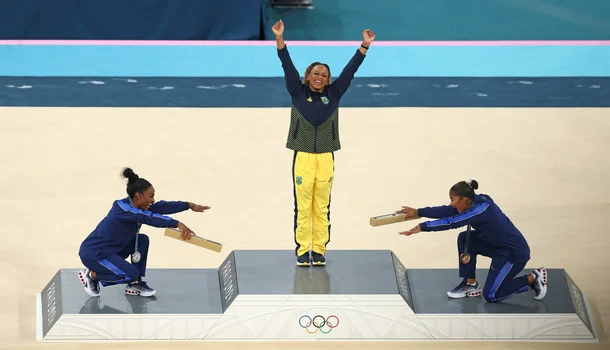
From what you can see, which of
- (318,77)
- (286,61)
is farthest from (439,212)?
(286,61)

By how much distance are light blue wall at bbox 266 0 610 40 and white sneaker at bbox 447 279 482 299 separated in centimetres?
682

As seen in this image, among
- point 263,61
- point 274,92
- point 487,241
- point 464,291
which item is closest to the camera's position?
point 487,241

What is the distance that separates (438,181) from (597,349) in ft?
11.9

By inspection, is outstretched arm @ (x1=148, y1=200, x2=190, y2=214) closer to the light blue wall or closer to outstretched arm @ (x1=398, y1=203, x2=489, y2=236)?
outstretched arm @ (x1=398, y1=203, x2=489, y2=236)

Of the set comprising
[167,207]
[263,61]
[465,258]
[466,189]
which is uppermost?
[263,61]

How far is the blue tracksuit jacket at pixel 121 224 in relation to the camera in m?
7.05

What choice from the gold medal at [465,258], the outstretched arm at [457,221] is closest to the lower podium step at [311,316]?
the gold medal at [465,258]

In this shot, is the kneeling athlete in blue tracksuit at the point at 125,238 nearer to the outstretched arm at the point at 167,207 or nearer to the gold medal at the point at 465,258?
the outstretched arm at the point at 167,207

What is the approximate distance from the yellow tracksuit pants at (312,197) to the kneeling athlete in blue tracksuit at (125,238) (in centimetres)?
69

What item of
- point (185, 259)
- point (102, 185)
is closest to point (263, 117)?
point (102, 185)

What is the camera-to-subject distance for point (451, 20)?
13.7m

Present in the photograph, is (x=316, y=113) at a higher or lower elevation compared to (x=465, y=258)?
higher

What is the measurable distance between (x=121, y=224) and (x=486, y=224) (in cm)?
238

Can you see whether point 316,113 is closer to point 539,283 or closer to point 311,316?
point 311,316
